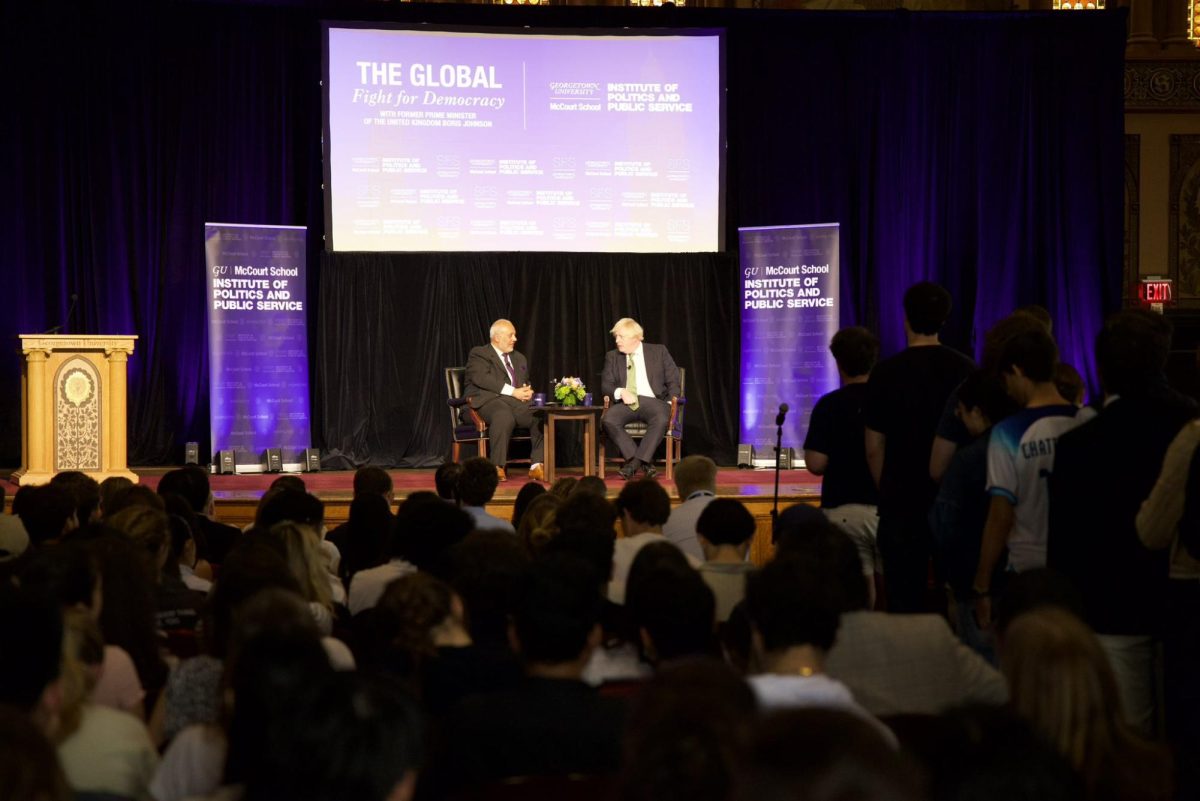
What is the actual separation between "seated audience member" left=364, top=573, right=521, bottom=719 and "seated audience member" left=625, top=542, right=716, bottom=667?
29 cm

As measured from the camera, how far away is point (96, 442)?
927cm

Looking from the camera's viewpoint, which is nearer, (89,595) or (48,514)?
(89,595)

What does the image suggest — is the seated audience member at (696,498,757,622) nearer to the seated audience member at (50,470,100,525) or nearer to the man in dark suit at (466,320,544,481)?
the seated audience member at (50,470,100,525)

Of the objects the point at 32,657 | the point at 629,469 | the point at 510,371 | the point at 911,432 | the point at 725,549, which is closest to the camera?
the point at 32,657

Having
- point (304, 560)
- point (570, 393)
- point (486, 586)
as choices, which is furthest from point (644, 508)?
point (570, 393)

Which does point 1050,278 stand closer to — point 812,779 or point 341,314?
point 341,314

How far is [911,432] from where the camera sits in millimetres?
4426

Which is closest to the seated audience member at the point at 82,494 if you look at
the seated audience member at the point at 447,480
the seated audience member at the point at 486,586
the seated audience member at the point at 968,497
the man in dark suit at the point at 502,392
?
the seated audience member at the point at 447,480

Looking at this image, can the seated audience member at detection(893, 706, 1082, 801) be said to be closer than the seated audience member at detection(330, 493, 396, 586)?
Yes

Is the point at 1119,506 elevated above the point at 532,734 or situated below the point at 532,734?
above

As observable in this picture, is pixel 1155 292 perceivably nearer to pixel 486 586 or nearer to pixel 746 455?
pixel 746 455

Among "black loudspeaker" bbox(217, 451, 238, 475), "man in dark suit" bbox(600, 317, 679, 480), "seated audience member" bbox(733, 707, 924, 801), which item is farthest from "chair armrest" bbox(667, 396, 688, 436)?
"seated audience member" bbox(733, 707, 924, 801)

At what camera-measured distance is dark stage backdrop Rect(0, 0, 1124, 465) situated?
10836 mm

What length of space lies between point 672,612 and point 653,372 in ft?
25.1
